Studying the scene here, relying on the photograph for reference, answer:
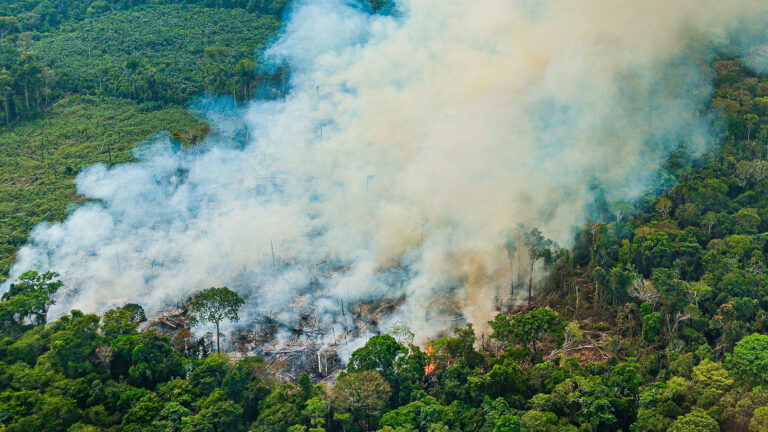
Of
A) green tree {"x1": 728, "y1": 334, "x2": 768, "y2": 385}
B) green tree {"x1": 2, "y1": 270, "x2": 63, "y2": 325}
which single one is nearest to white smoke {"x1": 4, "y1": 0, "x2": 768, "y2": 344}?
green tree {"x1": 2, "y1": 270, "x2": 63, "y2": 325}

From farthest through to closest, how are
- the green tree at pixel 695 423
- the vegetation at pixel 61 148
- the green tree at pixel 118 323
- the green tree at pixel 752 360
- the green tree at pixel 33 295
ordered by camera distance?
the vegetation at pixel 61 148, the green tree at pixel 33 295, the green tree at pixel 118 323, the green tree at pixel 752 360, the green tree at pixel 695 423

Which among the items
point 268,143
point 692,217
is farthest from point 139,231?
point 692,217

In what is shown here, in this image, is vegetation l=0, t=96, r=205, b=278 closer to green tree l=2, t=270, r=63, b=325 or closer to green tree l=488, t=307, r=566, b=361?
green tree l=2, t=270, r=63, b=325

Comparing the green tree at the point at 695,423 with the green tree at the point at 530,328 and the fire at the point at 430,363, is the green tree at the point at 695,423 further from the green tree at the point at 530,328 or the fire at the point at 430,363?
the fire at the point at 430,363

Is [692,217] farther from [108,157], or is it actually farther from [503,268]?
[108,157]

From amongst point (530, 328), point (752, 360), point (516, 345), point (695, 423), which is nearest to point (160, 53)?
point (516, 345)

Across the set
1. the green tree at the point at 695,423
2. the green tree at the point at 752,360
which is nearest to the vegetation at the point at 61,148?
the green tree at the point at 695,423
